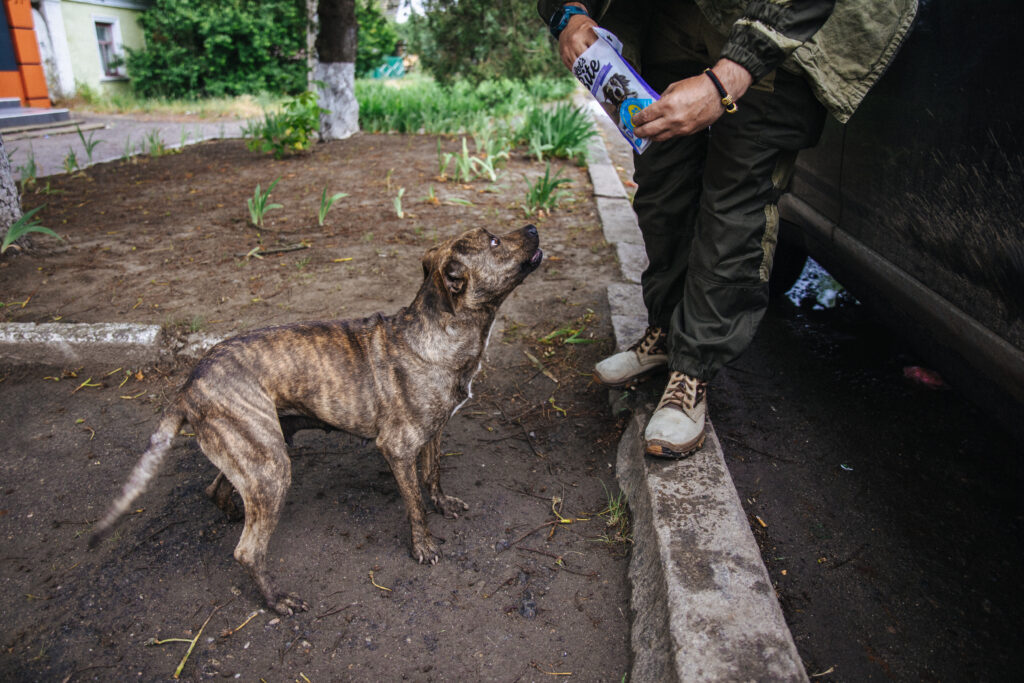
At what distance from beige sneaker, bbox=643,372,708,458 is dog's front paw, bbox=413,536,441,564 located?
33.1 inches

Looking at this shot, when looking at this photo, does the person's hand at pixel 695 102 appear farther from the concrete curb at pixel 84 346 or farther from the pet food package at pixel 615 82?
the concrete curb at pixel 84 346

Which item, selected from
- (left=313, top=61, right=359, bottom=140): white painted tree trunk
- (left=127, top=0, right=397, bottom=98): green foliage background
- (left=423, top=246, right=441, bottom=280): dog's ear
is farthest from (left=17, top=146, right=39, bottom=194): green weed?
(left=127, top=0, right=397, bottom=98): green foliage background

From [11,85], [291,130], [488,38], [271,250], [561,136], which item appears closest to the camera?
Result: [271,250]

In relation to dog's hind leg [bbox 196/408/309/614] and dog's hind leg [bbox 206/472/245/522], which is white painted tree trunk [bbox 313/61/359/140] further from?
dog's hind leg [bbox 196/408/309/614]

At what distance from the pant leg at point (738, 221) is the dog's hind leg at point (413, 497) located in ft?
3.57

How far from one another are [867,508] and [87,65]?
21419 millimetres

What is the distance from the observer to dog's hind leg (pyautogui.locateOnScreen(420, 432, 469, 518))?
2.52m

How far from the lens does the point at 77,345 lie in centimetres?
336

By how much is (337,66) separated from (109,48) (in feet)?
47.6

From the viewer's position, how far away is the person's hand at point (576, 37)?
7.75 feet

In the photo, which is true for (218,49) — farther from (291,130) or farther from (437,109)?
(291,130)

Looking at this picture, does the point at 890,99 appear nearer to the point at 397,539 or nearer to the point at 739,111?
the point at 739,111

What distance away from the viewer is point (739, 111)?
2.27 metres

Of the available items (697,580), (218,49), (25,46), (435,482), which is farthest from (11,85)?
(697,580)
